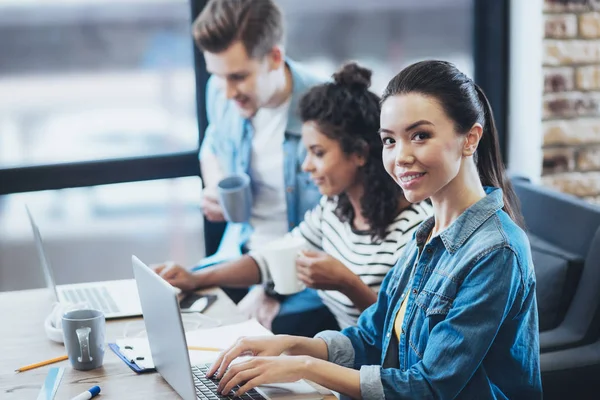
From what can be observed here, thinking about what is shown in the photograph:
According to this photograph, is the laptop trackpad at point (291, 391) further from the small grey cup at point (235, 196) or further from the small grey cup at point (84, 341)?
the small grey cup at point (235, 196)

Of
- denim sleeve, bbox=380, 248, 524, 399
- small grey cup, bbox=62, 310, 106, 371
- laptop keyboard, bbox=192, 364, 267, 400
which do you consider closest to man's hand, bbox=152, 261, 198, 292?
small grey cup, bbox=62, 310, 106, 371

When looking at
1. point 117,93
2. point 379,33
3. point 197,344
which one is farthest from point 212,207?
point 197,344

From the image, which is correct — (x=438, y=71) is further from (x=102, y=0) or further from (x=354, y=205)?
(x=102, y=0)

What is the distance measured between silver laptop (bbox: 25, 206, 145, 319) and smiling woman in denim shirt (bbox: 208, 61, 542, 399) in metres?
0.54

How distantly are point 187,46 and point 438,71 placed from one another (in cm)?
164

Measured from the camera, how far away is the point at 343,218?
7.72 ft

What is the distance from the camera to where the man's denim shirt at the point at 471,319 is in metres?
1.49

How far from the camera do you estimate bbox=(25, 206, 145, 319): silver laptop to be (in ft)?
6.79

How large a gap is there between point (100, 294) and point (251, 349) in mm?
751

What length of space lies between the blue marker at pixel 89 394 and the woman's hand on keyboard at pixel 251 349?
7.9 inches

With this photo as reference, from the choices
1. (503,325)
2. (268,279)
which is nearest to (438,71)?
(503,325)

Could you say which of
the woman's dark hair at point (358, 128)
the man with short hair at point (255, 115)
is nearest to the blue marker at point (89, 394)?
the woman's dark hair at point (358, 128)

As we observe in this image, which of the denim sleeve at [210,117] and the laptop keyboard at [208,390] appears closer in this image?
the laptop keyboard at [208,390]

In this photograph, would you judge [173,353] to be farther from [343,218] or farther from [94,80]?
[94,80]
